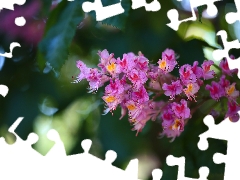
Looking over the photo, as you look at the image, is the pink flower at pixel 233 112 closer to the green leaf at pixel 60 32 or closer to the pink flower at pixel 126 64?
the pink flower at pixel 126 64

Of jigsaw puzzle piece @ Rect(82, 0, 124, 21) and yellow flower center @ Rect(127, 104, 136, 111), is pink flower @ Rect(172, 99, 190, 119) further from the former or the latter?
jigsaw puzzle piece @ Rect(82, 0, 124, 21)

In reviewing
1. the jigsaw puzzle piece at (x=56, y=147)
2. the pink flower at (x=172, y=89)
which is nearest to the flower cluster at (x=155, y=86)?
the pink flower at (x=172, y=89)

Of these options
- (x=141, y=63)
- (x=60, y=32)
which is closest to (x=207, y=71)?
(x=141, y=63)

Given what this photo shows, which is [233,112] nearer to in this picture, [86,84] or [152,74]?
[152,74]

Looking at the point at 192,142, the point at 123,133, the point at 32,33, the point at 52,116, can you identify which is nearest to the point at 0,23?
the point at 32,33

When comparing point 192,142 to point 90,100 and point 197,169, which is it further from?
point 90,100
